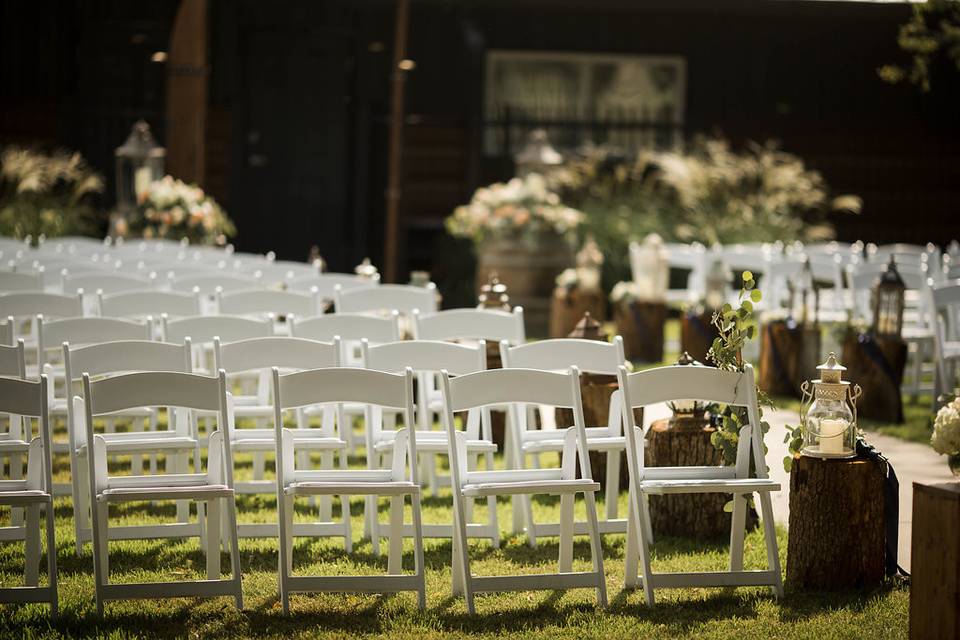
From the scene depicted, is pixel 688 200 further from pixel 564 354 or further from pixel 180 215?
pixel 564 354

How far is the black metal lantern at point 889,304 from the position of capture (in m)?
10.0

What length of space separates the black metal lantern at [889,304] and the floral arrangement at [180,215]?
7.72 metres

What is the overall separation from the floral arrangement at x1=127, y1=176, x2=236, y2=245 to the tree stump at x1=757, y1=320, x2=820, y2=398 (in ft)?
22.0

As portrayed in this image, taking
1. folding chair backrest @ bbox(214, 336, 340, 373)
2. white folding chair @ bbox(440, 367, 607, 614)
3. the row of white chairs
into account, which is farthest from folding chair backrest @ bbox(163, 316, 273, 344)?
white folding chair @ bbox(440, 367, 607, 614)

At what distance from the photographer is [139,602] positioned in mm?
5629

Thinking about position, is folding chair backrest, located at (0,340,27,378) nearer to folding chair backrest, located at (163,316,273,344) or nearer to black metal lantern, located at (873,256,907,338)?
folding chair backrest, located at (163,316,273,344)

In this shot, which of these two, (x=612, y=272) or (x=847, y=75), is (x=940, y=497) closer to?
(x=612, y=272)

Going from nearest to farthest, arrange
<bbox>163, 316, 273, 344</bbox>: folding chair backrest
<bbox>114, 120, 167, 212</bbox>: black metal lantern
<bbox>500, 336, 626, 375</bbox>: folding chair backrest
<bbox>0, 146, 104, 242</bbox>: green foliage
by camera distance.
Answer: <bbox>500, 336, 626, 375</bbox>: folding chair backrest → <bbox>163, 316, 273, 344</bbox>: folding chair backrest → <bbox>0, 146, 104, 242</bbox>: green foliage → <bbox>114, 120, 167, 212</bbox>: black metal lantern

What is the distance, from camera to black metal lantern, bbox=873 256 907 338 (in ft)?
32.9

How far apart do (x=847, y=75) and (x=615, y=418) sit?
Result: 643 inches

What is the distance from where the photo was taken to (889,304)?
33.2ft

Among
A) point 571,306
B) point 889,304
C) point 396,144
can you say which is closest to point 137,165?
point 396,144

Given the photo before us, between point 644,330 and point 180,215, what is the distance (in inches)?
217

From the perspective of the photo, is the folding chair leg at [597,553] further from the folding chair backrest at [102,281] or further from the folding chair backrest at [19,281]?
the folding chair backrest at [19,281]
